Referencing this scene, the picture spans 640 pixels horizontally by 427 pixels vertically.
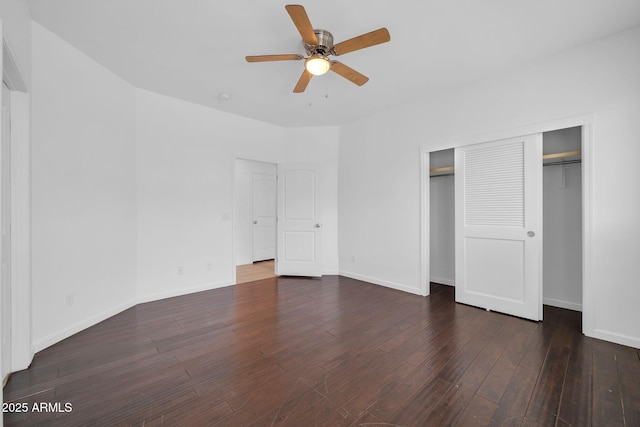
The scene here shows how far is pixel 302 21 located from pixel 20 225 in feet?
8.47

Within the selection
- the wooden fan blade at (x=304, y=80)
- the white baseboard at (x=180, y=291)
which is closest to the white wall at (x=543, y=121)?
the wooden fan blade at (x=304, y=80)

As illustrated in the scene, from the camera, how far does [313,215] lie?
4934 mm

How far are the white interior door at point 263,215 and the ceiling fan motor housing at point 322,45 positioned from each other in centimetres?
452

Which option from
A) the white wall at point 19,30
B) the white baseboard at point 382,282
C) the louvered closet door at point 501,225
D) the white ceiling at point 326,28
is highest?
the white ceiling at point 326,28

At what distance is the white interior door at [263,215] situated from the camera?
258 inches

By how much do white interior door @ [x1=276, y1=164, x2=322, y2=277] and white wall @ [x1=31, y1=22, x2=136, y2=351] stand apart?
2.28 metres

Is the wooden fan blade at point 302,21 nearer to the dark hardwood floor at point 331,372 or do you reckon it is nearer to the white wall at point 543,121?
the white wall at point 543,121

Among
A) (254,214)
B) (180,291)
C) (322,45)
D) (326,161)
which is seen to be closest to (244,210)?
(254,214)

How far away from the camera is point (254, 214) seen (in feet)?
21.5

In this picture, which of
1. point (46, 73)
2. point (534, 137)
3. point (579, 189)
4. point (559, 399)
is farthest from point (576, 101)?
point (46, 73)

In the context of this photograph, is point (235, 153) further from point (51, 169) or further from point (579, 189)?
point (579, 189)

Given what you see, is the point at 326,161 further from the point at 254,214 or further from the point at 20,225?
the point at 20,225

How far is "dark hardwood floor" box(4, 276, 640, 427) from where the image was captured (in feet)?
5.36

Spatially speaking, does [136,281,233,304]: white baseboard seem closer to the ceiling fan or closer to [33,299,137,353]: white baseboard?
[33,299,137,353]: white baseboard
